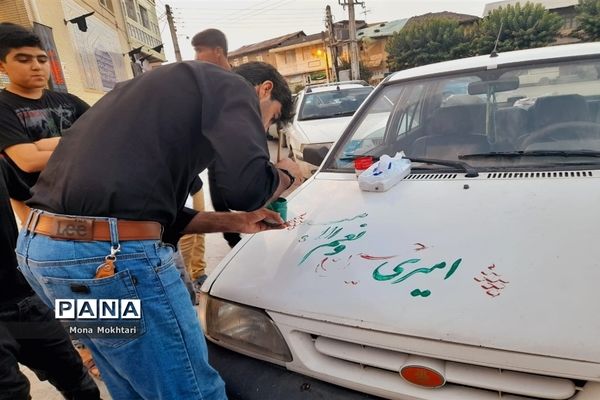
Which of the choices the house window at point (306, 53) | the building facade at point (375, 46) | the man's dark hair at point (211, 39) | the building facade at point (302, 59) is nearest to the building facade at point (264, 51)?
the building facade at point (302, 59)

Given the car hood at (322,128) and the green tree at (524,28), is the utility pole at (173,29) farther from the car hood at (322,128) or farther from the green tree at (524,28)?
the car hood at (322,128)

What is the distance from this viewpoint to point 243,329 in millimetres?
1372

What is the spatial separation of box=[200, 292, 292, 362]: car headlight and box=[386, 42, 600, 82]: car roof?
1781 millimetres

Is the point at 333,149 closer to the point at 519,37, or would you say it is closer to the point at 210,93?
the point at 210,93

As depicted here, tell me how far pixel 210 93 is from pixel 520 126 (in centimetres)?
158

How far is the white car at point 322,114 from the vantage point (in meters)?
5.86

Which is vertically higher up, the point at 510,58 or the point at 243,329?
the point at 510,58

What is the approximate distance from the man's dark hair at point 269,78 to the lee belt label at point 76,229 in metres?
0.69

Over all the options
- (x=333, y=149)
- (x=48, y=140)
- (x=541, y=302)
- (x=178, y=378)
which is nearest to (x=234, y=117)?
(x=178, y=378)

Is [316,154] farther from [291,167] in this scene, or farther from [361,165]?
[291,167]

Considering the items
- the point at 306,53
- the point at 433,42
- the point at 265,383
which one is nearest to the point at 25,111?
the point at 265,383

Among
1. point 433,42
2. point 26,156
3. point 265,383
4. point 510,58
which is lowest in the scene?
point 265,383

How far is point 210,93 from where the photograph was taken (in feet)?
3.58

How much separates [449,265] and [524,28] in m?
28.8
